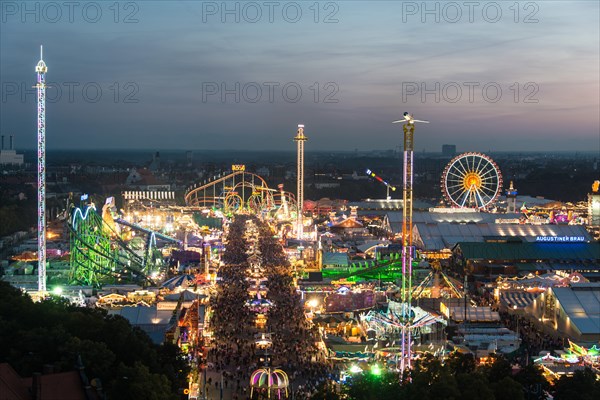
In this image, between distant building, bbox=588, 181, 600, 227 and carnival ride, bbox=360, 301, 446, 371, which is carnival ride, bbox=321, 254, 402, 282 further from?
distant building, bbox=588, 181, 600, 227

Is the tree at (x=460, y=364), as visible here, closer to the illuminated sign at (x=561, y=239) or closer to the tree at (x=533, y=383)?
the tree at (x=533, y=383)

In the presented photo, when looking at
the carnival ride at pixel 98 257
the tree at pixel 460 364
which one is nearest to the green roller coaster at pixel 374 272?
the carnival ride at pixel 98 257

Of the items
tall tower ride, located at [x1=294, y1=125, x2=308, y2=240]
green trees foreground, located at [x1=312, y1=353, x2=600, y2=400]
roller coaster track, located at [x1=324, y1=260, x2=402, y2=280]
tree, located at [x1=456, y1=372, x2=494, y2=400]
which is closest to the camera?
tree, located at [x1=456, y1=372, x2=494, y2=400]

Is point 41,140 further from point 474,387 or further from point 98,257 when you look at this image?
point 474,387

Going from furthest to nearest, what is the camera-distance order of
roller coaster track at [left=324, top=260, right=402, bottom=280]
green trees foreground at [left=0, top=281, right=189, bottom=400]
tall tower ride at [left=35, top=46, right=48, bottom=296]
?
roller coaster track at [left=324, top=260, right=402, bottom=280]
tall tower ride at [left=35, top=46, right=48, bottom=296]
green trees foreground at [left=0, top=281, right=189, bottom=400]

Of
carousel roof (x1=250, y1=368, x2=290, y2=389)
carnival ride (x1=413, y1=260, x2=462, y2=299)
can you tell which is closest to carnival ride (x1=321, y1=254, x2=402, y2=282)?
carnival ride (x1=413, y1=260, x2=462, y2=299)

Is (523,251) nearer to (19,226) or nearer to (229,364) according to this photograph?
(229,364)

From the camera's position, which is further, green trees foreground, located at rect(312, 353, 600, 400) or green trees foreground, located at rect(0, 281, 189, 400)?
green trees foreground, located at rect(312, 353, 600, 400)
